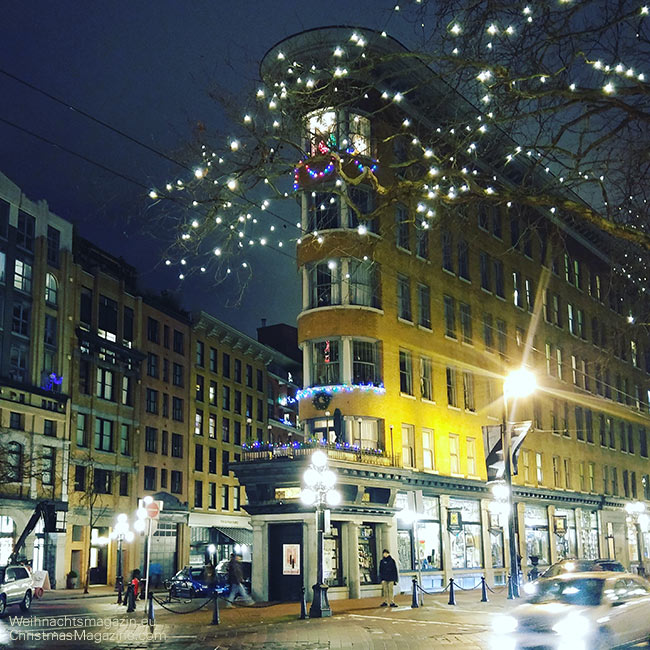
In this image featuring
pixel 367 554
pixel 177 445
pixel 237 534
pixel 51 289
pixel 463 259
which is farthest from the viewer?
pixel 237 534

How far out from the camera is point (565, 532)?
49.1m

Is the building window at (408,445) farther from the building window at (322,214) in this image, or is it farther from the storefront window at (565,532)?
the storefront window at (565,532)

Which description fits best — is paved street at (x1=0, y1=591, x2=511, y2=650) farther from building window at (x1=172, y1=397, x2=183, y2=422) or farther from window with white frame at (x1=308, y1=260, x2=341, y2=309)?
building window at (x1=172, y1=397, x2=183, y2=422)

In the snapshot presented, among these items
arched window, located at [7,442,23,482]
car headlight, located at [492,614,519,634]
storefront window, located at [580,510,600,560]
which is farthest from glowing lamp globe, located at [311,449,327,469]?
storefront window, located at [580,510,600,560]

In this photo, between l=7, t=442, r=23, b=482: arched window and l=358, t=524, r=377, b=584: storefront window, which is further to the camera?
l=7, t=442, r=23, b=482: arched window

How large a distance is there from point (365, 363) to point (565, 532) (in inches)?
828

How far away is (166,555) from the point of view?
62.0 meters

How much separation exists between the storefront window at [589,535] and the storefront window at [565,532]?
1.11 meters

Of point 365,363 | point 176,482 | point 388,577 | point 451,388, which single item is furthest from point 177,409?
point 388,577

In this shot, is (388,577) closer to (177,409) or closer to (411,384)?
(411,384)

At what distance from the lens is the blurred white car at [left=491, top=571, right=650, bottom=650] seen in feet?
46.2

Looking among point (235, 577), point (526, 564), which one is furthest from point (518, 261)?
point (235, 577)

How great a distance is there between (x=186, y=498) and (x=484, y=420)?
30.0 m

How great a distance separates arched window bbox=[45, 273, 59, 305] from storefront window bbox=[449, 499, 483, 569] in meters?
29.2
